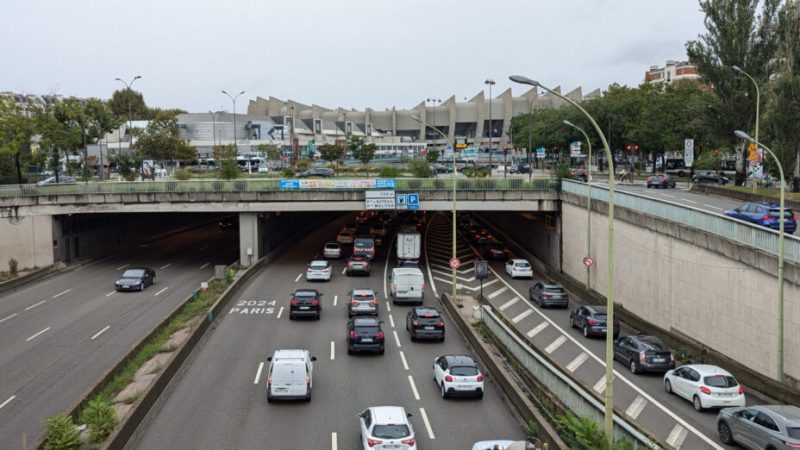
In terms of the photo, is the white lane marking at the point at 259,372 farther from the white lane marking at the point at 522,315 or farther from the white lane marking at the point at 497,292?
the white lane marking at the point at 497,292

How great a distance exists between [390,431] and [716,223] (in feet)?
55.1

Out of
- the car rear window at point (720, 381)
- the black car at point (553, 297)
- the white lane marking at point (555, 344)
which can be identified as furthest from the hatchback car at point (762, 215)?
the car rear window at point (720, 381)

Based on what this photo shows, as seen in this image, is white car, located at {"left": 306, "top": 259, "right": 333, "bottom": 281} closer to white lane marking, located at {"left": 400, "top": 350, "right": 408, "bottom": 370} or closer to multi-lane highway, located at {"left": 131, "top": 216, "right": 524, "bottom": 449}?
multi-lane highway, located at {"left": 131, "top": 216, "right": 524, "bottom": 449}

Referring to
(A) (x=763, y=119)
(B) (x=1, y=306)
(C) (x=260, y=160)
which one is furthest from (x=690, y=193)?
(C) (x=260, y=160)

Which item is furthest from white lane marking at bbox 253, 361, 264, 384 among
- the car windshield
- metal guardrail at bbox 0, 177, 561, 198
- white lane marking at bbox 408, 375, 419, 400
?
metal guardrail at bbox 0, 177, 561, 198

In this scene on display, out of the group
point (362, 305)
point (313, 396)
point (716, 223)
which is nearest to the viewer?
point (313, 396)

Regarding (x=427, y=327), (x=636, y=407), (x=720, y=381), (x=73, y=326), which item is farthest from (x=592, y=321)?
(x=73, y=326)

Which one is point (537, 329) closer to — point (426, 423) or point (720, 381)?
point (720, 381)

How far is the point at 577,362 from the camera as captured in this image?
1105 inches

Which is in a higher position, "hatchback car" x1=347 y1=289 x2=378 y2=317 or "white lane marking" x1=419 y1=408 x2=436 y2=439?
"hatchback car" x1=347 y1=289 x2=378 y2=317

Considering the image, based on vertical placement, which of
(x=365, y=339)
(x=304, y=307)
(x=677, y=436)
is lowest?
(x=677, y=436)

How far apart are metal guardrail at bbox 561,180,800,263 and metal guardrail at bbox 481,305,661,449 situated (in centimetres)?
844

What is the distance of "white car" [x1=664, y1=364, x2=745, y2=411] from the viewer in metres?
21.4

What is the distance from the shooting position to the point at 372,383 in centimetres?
2441
